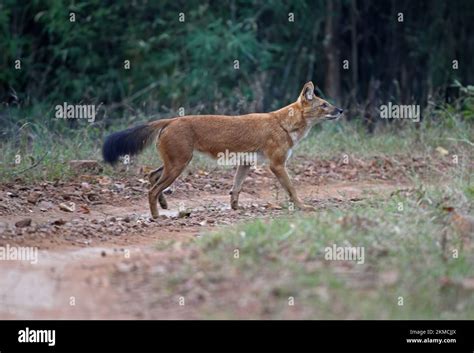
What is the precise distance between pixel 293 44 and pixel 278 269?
13.9m

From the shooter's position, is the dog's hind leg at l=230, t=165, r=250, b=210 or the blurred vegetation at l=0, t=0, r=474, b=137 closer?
the dog's hind leg at l=230, t=165, r=250, b=210

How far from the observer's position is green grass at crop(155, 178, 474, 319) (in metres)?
5.41

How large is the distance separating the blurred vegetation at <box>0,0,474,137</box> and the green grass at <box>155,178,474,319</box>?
36.2ft

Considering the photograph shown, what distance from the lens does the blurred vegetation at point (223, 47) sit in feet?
58.8

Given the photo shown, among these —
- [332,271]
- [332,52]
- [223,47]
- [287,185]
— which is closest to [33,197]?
[287,185]

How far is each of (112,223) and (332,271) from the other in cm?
317

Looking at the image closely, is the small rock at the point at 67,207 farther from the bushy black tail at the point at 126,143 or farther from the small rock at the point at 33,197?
the bushy black tail at the point at 126,143

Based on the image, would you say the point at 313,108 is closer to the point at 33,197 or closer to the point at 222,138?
the point at 222,138

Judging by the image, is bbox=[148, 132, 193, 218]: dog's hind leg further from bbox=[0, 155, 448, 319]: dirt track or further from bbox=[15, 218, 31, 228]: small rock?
bbox=[15, 218, 31, 228]: small rock

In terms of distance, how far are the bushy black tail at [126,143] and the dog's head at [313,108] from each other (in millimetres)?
1892

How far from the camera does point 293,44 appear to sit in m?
19.2

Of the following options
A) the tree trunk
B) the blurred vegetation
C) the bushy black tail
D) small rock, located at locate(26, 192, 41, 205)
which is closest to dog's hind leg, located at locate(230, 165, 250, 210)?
the bushy black tail

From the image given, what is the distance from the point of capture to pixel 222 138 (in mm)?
9312
